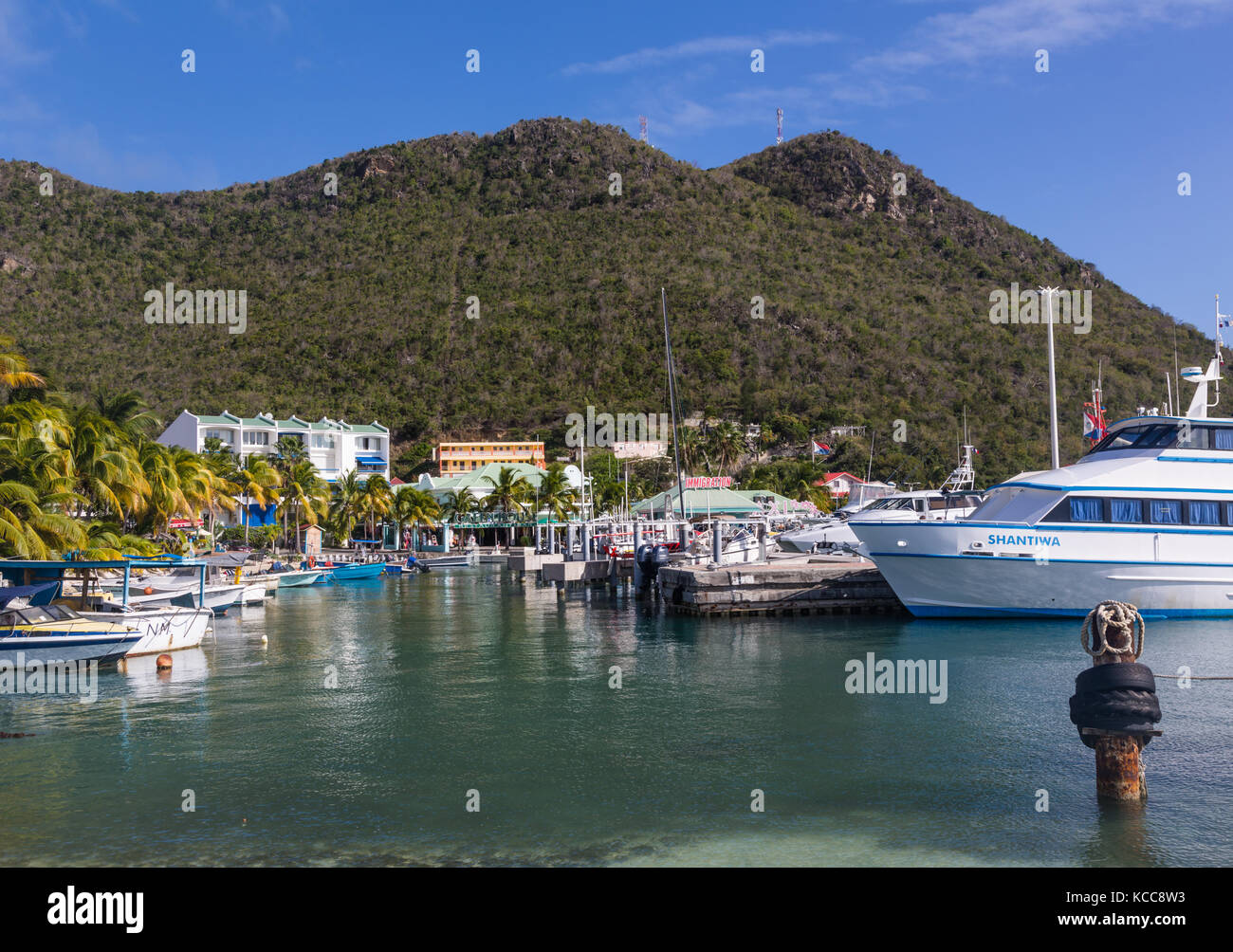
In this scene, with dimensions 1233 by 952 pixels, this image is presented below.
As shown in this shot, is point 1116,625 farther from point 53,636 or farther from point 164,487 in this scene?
point 164,487

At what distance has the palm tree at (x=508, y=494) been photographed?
103250 mm

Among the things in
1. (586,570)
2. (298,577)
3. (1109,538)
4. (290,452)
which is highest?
(290,452)

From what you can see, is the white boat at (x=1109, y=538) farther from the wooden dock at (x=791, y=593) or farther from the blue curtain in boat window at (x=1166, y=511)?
the wooden dock at (x=791, y=593)

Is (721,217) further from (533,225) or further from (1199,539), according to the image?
(1199,539)

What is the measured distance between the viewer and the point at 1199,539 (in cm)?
3294

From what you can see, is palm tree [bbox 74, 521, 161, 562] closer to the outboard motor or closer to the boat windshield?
the outboard motor

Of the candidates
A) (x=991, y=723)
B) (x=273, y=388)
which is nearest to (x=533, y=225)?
(x=273, y=388)

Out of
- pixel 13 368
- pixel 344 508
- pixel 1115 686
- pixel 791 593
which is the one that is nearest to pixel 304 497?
pixel 344 508

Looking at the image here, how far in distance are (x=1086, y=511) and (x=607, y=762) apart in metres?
22.4

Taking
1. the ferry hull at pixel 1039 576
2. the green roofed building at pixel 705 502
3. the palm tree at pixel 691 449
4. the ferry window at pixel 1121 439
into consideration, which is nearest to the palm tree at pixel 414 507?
the palm tree at pixel 691 449

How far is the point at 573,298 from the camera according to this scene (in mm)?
156000

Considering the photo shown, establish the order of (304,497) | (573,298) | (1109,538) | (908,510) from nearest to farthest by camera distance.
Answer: (1109,538) < (908,510) < (304,497) < (573,298)

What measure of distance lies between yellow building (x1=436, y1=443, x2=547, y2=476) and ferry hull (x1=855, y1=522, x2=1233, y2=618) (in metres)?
95.8
